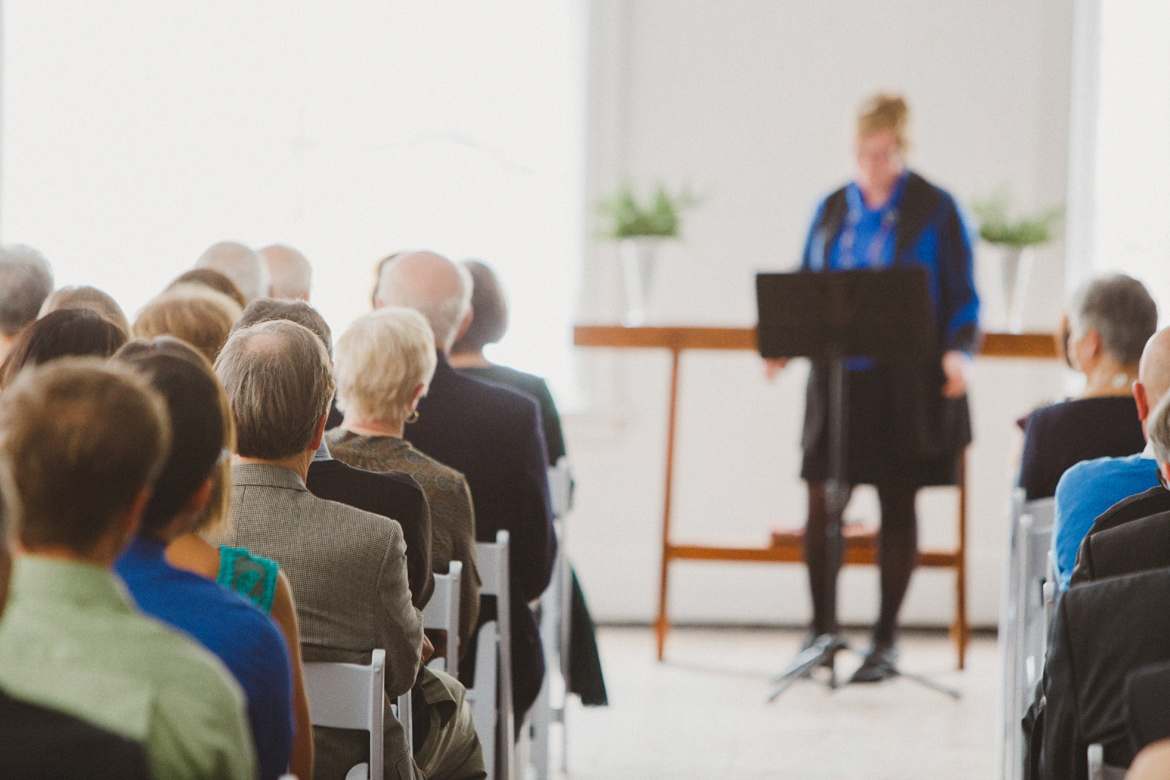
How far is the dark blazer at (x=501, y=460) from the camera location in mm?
2834

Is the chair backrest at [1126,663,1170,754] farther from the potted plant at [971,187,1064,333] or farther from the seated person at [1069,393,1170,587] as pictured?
the potted plant at [971,187,1064,333]

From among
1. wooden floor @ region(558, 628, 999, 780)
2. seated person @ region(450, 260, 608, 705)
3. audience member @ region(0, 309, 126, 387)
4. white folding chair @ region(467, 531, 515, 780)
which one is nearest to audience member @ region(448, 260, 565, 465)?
seated person @ region(450, 260, 608, 705)

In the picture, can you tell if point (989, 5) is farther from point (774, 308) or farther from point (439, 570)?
point (439, 570)

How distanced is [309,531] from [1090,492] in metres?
1.43

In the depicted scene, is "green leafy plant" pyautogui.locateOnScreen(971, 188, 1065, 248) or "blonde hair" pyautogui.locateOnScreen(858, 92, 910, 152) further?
"green leafy plant" pyautogui.locateOnScreen(971, 188, 1065, 248)

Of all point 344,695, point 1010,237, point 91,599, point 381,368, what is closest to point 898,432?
point 1010,237

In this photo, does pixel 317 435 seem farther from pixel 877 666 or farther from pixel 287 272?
pixel 877 666

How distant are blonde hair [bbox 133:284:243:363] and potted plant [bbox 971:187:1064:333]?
128 inches

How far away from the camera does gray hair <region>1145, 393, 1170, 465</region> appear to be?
6.17 feet

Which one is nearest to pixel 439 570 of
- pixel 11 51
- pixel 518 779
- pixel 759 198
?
pixel 518 779

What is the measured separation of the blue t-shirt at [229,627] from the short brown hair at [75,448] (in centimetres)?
23

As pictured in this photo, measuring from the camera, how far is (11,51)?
5805 millimetres

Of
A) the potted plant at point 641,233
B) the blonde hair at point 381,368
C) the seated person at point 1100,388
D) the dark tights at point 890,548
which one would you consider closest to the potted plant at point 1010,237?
the dark tights at point 890,548

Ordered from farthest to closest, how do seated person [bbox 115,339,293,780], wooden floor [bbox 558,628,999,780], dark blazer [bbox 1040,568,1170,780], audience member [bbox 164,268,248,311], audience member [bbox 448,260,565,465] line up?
wooden floor [bbox 558,628,999,780] → audience member [bbox 448,260,565,465] → audience member [bbox 164,268,248,311] → dark blazer [bbox 1040,568,1170,780] → seated person [bbox 115,339,293,780]
